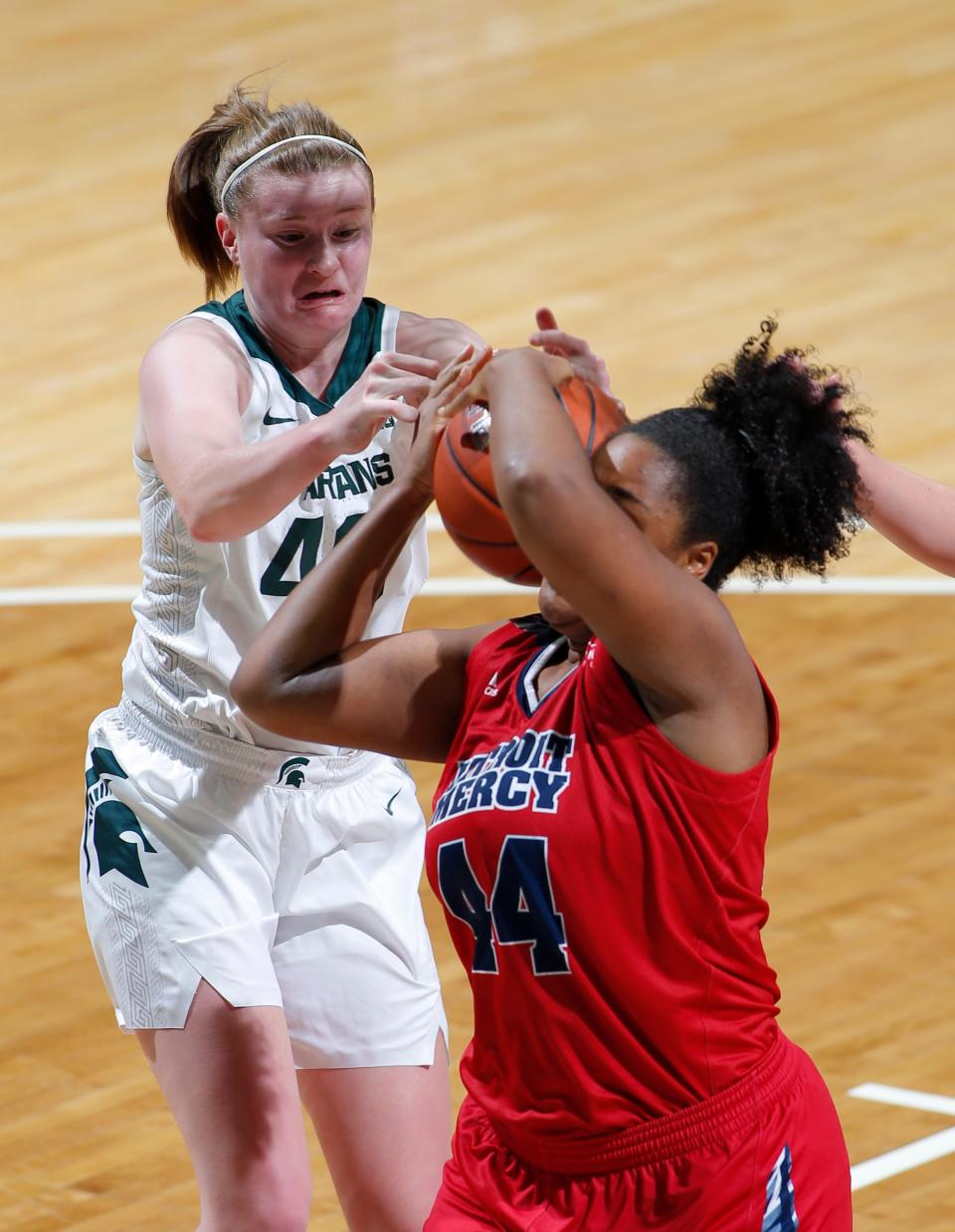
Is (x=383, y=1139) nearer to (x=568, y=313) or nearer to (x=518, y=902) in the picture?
(x=518, y=902)

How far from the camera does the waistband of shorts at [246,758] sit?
383 centimetres

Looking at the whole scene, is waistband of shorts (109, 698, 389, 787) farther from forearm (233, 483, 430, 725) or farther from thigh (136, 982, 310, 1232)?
forearm (233, 483, 430, 725)

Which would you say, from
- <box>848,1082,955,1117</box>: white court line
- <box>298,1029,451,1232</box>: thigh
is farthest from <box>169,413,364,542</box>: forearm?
<box>848,1082,955,1117</box>: white court line

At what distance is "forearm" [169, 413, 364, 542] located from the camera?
3.31 m

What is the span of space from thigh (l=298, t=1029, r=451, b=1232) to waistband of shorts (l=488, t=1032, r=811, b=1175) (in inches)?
35.9

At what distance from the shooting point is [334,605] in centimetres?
310

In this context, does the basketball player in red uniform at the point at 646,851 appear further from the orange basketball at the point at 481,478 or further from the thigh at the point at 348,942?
the thigh at the point at 348,942

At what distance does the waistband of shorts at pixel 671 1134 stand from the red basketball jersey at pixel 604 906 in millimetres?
16

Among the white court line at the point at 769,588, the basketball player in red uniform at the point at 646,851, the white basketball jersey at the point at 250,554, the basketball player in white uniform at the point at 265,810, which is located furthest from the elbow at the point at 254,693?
the white court line at the point at 769,588

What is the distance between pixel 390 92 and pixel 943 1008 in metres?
8.24

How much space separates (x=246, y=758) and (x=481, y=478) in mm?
Answer: 989

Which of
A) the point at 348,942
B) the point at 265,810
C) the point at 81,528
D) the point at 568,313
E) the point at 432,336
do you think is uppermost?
the point at 432,336

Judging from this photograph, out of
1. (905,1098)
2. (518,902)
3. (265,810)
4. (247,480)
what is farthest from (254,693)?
(905,1098)

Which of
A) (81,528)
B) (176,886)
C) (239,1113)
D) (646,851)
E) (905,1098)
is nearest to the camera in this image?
(646,851)
